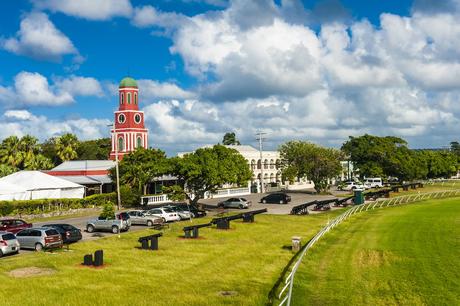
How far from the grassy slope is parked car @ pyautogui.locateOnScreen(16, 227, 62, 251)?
16.2 m

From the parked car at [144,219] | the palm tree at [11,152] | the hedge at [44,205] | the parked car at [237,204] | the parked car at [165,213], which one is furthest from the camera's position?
the palm tree at [11,152]

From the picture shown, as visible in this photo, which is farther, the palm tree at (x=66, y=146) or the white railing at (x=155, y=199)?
the palm tree at (x=66, y=146)

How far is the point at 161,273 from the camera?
24.2 meters

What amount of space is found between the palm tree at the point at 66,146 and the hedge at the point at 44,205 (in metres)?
31.7

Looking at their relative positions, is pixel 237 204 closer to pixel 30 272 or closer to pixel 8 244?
pixel 8 244

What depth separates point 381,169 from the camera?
312 feet

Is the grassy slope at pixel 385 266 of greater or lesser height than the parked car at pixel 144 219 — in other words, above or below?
below

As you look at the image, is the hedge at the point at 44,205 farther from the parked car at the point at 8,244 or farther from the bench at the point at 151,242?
the bench at the point at 151,242

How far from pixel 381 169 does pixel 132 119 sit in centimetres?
5038

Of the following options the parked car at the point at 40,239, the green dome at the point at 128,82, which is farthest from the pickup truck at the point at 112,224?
the green dome at the point at 128,82

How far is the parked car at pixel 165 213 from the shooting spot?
148 ft

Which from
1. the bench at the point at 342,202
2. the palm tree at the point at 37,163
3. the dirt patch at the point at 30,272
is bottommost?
the dirt patch at the point at 30,272

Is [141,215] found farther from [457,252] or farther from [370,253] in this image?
[457,252]

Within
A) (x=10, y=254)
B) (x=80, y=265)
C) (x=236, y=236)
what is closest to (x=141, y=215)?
(x=236, y=236)
